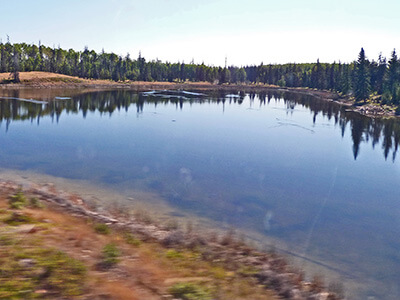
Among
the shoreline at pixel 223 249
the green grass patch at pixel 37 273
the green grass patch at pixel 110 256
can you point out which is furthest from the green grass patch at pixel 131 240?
the green grass patch at pixel 37 273

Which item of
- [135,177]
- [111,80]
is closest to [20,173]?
[135,177]

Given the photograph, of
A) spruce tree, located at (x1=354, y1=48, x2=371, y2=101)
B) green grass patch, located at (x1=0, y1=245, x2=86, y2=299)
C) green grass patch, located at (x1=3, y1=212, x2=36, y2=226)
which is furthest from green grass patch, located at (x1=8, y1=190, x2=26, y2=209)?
spruce tree, located at (x1=354, y1=48, x2=371, y2=101)

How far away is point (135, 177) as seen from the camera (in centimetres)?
2636

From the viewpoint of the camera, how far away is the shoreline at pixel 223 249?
11352 mm

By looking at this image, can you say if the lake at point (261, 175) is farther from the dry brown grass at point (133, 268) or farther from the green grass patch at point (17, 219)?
the green grass patch at point (17, 219)

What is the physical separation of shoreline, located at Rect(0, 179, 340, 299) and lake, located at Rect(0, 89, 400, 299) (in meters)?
2.08

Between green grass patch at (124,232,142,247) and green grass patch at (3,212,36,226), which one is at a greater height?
green grass patch at (3,212,36,226)

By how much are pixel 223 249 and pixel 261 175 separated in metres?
16.4

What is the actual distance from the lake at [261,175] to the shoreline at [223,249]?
2080 mm

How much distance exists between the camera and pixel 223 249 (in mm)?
13734

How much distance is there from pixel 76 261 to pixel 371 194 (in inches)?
923

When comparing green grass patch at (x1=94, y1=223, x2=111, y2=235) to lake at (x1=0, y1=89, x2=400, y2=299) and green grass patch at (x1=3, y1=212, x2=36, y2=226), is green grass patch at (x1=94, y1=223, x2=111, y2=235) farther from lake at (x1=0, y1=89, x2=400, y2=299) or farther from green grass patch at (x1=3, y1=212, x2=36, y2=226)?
lake at (x1=0, y1=89, x2=400, y2=299)

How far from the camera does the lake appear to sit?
16.9 m

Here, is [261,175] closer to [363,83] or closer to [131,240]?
[131,240]
